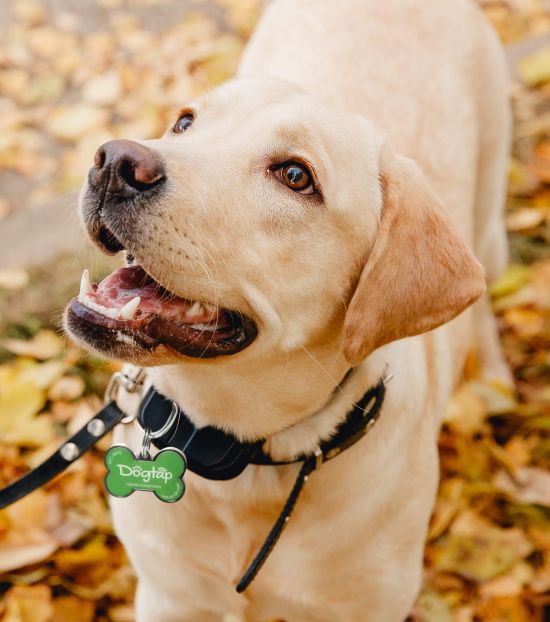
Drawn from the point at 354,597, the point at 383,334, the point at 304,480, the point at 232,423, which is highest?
the point at 383,334

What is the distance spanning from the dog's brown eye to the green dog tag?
100 cm

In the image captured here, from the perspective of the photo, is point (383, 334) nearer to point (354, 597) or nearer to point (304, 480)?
point (304, 480)

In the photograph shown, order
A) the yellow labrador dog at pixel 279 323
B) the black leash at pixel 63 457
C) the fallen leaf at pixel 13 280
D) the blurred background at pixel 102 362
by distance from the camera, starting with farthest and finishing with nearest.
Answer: the fallen leaf at pixel 13 280
the blurred background at pixel 102 362
the black leash at pixel 63 457
the yellow labrador dog at pixel 279 323

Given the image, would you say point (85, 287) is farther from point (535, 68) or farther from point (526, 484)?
point (535, 68)

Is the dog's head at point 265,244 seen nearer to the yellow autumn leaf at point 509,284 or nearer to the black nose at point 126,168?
the black nose at point 126,168

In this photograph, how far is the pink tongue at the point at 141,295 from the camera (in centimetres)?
202

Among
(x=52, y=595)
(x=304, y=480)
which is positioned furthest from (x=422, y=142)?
(x=52, y=595)

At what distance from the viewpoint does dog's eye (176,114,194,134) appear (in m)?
2.50

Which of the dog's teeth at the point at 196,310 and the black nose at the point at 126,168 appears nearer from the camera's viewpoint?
the black nose at the point at 126,168

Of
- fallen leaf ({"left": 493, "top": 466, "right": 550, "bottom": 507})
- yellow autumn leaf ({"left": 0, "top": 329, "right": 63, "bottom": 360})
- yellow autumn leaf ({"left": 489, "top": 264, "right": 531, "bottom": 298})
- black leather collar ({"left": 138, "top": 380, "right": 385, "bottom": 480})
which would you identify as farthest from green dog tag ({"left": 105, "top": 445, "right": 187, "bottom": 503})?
yellow autumn leaf ({"left": 489, "top": 264, "right": 531, "bottom": 298})

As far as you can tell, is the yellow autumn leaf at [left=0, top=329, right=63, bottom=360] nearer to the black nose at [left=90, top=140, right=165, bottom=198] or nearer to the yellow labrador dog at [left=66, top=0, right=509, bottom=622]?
the yellow labrador dog at [left=66, top=0, right=509, bottom=622]

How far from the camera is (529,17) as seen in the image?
6.32 meters

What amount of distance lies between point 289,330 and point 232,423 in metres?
0.33

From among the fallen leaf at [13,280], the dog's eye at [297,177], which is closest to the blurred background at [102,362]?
the fallen leaf at [13,280]
